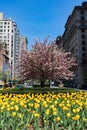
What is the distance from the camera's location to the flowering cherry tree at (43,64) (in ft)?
97.5

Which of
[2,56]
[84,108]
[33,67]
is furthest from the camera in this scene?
[2,56]

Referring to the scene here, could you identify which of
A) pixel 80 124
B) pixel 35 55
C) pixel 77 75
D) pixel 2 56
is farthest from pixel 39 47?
pixel 77 75

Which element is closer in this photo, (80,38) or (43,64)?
(43,64)

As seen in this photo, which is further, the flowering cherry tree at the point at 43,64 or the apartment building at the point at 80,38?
the apartment building at the point at 80,38

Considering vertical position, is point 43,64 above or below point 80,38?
below

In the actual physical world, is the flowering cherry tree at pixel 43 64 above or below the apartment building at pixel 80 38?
below

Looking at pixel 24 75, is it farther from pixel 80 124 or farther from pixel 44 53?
pixel 80 124

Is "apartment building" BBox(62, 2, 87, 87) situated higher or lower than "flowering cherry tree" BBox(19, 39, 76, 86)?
higher

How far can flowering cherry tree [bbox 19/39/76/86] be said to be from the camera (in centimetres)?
2972

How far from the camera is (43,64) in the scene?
2950 cm

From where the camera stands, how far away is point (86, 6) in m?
136

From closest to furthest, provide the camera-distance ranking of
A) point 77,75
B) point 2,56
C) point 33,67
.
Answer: point 33,67, point 2,56, point 77,75

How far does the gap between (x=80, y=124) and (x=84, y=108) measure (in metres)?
2.46

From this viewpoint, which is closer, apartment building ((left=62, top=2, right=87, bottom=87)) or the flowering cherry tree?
the flowering cherry tree
